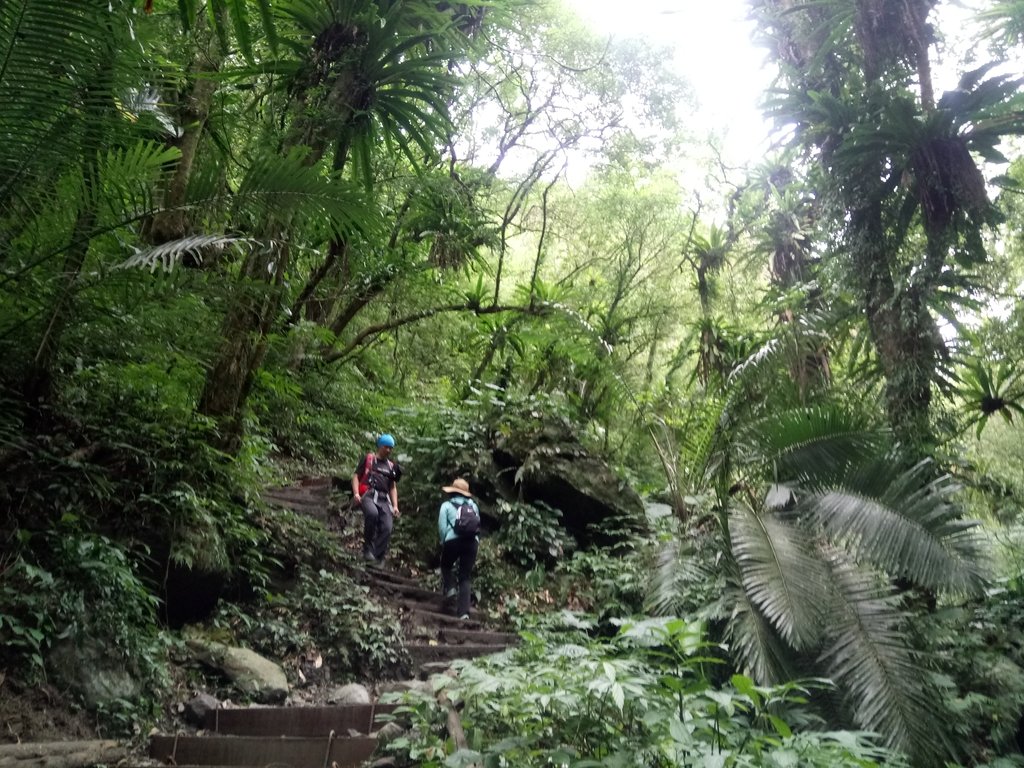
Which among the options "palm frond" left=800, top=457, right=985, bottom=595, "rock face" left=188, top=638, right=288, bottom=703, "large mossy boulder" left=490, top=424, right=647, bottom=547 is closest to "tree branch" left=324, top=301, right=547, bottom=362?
"large mossy boulder" left=490, top=424, right=647, bottom=547

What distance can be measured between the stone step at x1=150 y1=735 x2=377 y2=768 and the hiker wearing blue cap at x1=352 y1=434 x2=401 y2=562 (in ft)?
11.5

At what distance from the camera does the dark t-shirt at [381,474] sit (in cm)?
709

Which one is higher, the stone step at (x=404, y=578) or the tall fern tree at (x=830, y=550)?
the tall fern tree at (x=830, y=550)

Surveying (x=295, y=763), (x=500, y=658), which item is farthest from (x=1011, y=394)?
(x=295, y=763)

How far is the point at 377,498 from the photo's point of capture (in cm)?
707

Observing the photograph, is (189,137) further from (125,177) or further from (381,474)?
(125,177)

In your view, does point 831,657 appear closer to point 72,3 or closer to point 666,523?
point 666,523

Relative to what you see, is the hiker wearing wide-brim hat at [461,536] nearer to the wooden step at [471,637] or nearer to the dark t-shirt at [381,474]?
the wooden step at [471,637]

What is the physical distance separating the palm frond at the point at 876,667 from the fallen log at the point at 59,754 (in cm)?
433

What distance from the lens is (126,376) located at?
4.82m

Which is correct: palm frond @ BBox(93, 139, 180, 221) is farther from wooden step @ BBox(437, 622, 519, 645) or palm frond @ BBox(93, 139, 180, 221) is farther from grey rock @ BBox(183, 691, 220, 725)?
wooden step @ BBox(437, 622, 519, 645)

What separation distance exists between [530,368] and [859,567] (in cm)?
781

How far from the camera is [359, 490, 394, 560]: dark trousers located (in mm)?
7059

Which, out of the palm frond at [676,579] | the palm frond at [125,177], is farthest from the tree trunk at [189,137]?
the palm frond at [676,579]
